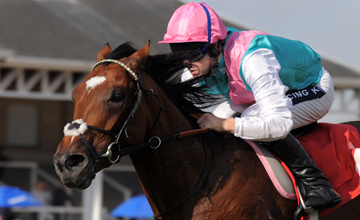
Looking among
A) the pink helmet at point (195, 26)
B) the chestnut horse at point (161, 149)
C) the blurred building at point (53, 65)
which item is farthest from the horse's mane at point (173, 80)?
the blurred building at point (53, 65)

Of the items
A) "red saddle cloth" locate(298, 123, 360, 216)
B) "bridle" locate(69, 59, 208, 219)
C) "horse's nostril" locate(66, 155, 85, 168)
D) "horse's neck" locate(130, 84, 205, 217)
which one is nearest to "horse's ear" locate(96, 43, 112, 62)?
"bridle" locate(69, 59, 208, 219)

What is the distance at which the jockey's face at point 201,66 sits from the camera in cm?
281

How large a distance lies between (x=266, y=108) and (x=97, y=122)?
96 cm

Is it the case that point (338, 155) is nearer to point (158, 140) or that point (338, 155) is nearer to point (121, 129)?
point (158, 140)

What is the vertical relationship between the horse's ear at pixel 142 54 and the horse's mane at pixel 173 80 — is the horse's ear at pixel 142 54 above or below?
above

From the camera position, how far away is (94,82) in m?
2.29

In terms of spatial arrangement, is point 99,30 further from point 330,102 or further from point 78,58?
point 330,102

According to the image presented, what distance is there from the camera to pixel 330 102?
3.14 m

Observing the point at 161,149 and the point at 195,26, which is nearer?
the point at 161,149

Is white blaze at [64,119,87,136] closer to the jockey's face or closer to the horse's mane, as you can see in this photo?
the horse's mane

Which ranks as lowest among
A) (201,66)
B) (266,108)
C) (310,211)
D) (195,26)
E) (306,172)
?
(310,211)

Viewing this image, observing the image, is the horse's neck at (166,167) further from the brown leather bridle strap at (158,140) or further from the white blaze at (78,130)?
the white blaze at (78,130)

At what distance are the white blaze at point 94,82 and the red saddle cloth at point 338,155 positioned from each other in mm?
1424

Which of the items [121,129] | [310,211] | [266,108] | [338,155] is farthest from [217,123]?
[338,155]
